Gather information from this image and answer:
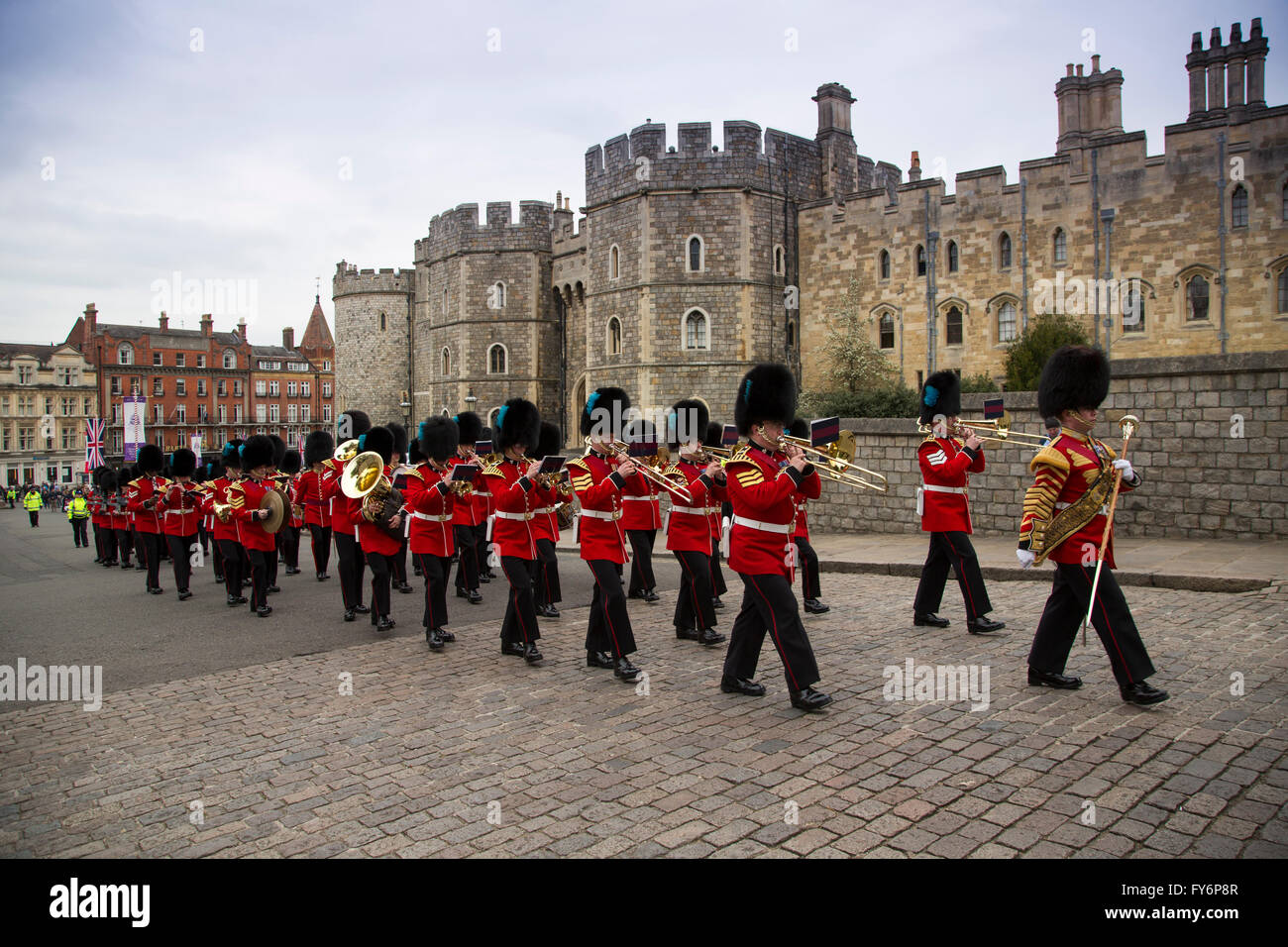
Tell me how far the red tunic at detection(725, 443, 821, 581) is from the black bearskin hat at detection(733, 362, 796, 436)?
0.36 meters

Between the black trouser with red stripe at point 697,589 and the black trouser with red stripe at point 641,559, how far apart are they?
1288mm

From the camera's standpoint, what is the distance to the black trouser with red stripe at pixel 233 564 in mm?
11461

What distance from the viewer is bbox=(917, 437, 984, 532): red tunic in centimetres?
802

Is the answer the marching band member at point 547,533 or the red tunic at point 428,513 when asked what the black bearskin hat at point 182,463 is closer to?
Answer: the red tunic at point 428,513

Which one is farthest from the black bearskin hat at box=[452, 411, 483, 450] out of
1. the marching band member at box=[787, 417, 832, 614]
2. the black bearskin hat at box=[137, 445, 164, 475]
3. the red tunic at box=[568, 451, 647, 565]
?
the black bearskin hat at box=[137, 445, 164, 475]

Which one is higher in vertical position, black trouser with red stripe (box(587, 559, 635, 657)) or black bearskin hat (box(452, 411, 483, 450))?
black bearskin hat (box(452, 411, 483, 450))

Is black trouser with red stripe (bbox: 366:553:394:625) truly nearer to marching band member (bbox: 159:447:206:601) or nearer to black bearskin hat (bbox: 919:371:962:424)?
marching band member (bbox: 159:447:206:601)


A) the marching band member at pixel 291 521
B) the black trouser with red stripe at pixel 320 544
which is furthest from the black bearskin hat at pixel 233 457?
the black trouser with red stripe at pixel 320 544

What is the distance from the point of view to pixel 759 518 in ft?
20.0

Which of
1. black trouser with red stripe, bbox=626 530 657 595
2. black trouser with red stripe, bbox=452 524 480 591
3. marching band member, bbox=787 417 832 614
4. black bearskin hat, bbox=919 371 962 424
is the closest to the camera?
black bearskin hat, bbox=919 371 962 424

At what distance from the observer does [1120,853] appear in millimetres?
3725

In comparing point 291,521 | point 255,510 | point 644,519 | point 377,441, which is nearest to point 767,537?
point 644,519

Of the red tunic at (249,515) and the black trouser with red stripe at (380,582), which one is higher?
the red tunic at (249,515)

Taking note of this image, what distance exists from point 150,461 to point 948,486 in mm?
12710
